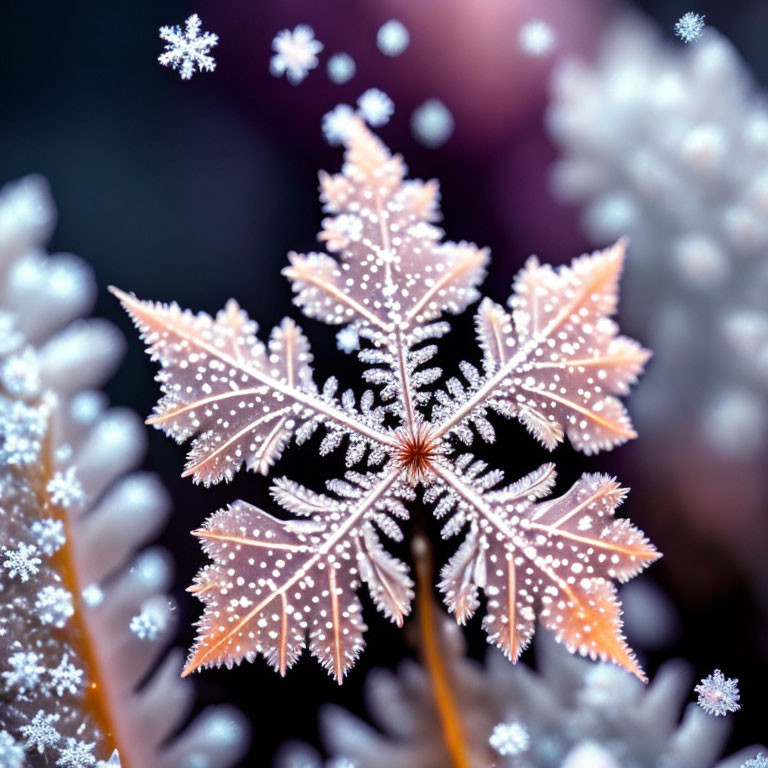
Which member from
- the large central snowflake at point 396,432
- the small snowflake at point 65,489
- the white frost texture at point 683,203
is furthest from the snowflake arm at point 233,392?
the white frost texture at point 683,203

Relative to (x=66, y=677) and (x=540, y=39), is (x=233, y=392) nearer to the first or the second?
(x=66, y=677)

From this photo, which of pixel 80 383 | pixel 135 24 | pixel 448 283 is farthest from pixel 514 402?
pixel 135 24

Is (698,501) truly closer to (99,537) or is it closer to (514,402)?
(514,402)

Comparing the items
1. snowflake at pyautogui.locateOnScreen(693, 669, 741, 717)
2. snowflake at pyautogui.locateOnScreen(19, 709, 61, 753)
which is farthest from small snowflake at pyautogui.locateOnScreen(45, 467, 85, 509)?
snowflake at pyautogui.locateOnScreen(693, 669, 741, 717)

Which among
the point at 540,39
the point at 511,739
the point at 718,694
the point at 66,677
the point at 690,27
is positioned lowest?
the point at 718,694

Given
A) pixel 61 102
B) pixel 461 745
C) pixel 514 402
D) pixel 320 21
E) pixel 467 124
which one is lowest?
pixel 461 745

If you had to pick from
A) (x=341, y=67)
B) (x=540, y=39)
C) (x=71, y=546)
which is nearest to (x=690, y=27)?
(x=540, y=39)
